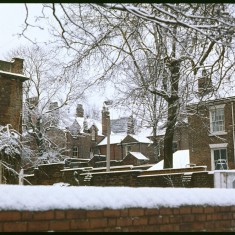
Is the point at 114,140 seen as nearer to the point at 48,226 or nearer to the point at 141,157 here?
the point at 141,157

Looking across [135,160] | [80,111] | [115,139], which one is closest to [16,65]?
[135,160]

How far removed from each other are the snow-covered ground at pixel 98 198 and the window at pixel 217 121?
24.8m

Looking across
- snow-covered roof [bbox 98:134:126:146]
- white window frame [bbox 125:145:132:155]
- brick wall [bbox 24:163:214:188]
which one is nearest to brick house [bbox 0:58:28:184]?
brick wall [bbox 24:163:214:188]

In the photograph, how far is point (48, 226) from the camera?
3572 mm

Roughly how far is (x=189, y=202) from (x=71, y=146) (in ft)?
176

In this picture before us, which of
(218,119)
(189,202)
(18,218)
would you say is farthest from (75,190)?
(218,119)

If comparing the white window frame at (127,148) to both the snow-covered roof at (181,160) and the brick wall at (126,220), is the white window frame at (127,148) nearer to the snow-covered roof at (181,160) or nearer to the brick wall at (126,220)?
the snow-covered roof at (181,160)

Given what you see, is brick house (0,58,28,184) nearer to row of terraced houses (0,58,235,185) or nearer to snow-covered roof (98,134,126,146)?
row of terraced houses (0,58,235,185)

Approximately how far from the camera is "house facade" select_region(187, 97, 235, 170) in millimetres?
28077

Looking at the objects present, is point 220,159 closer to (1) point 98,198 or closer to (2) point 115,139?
(1) point 98,198

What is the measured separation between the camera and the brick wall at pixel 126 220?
136 inches

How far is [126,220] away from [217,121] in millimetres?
26379

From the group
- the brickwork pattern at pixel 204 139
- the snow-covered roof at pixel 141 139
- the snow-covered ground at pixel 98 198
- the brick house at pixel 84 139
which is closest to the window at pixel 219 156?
the brickwork pattern at pixel 204 139

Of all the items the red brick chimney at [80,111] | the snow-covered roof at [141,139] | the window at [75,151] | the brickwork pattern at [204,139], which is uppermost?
the red brick chimney at [80,111]
